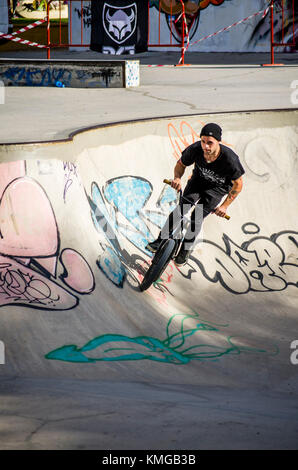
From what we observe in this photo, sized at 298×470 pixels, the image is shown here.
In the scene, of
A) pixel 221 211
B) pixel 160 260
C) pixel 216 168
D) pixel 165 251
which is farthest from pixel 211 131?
pixel 160 260

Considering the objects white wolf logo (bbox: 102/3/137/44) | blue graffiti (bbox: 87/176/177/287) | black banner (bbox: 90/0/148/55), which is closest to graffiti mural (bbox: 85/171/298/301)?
blue graffiti (bbox: 87/176/177/287)

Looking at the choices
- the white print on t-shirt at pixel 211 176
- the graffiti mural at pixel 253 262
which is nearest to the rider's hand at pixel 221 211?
the white print on t-shirt at pixel 211 176

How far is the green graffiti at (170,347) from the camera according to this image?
491 centimetres

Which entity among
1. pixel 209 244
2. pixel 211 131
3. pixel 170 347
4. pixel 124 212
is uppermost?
pixel 211 131

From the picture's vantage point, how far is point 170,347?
17.9 feet

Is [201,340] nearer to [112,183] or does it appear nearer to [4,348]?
[4,348]

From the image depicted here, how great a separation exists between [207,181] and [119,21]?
11083 mm

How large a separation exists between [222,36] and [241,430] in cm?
2000

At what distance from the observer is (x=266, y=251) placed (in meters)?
8.15

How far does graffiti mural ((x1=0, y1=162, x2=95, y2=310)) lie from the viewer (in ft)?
17.5

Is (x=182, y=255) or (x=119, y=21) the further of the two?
Answer: (x=119, y=21)

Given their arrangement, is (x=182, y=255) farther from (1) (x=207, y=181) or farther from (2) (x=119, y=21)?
(2) (x=119, y=21)

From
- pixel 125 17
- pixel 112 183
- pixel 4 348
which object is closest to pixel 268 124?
pixel 112 183

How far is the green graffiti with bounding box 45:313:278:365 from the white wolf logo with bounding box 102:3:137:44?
1135 cm
